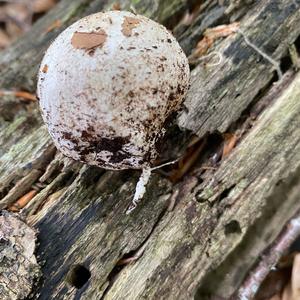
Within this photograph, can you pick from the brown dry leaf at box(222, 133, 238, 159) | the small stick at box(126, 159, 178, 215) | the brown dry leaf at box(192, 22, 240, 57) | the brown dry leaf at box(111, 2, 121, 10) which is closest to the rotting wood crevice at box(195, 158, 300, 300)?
the brown dry leaf at box(222, 133, 238, 159)

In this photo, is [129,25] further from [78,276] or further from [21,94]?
[21,94]

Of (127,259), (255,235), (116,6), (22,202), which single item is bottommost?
(22,202)

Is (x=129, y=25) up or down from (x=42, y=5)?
up

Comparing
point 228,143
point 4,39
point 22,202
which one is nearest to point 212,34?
point 228,143

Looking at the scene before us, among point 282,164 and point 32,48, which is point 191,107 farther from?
point 32,48

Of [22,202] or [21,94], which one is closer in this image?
[22,202]

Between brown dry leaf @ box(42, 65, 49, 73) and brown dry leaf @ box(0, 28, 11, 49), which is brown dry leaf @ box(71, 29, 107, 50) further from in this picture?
brown dry leaf @ box(0, 28, 11, 49)

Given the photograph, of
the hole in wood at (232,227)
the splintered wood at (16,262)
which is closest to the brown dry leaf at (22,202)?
the splintered wood at (16,262)
